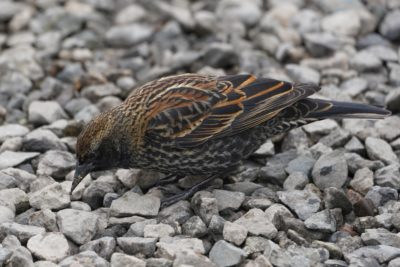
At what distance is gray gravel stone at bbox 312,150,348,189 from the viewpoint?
640cm

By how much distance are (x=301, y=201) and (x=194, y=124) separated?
1.05m

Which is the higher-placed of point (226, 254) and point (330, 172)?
point (226, 254)

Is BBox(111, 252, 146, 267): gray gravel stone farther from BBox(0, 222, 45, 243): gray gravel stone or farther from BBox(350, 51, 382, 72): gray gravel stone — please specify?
BBox(350, 51, 382, 72): gray gravel stone

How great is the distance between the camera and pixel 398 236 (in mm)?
5527

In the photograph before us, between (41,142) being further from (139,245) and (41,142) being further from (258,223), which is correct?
(258,223)

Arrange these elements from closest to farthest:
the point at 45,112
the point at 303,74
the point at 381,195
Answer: the point at 381,195
the point at 45,112
the point at 303,74

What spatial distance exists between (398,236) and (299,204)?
0.80m

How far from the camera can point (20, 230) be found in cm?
552

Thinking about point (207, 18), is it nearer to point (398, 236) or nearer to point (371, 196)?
point (371, 196)

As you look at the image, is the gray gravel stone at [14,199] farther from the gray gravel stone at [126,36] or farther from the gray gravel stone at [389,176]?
the gray gravel stone at [126,36]

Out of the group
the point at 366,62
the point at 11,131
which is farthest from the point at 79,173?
the point at 366,62

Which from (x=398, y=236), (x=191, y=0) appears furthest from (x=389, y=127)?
(x=191, y=0)

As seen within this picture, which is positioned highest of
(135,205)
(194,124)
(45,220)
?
(194,124)

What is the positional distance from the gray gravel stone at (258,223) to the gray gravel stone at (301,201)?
0.95ft
